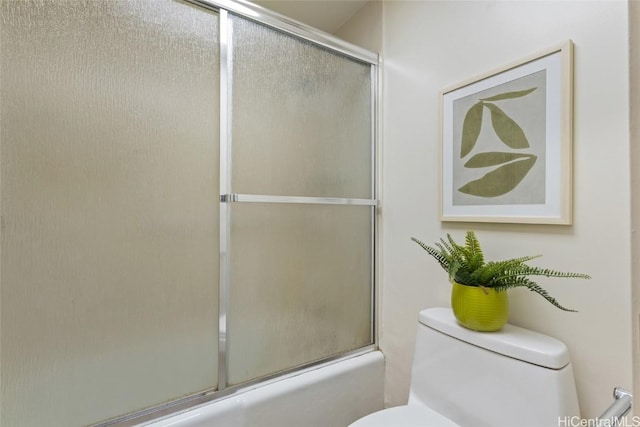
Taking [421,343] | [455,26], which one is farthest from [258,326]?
[455,26]

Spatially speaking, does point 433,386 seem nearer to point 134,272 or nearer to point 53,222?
point 134,272

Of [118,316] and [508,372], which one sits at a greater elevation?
[118,316]

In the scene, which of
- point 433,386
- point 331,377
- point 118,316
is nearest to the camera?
point 118,316

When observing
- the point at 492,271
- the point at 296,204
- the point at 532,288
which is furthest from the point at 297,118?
the point at 532,288

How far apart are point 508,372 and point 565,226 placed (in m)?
0.45

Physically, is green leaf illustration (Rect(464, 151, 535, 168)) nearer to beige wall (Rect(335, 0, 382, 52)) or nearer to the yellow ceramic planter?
the yellow ceramic planter

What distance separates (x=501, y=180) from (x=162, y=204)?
1.13 metres

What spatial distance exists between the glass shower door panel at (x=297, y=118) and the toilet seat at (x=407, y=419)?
828 millimetres

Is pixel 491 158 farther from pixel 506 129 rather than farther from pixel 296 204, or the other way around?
pixel 296 204

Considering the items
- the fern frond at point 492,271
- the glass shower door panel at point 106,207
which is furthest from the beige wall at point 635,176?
the glass shower door panel at point 106,207

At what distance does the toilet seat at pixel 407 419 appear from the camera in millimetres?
1007

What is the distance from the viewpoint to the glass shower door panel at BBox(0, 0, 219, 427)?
0.87 meters

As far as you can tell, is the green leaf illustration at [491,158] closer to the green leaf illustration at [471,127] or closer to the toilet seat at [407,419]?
the green leaf illustration at [471,127]

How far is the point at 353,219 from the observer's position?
1519 mm
